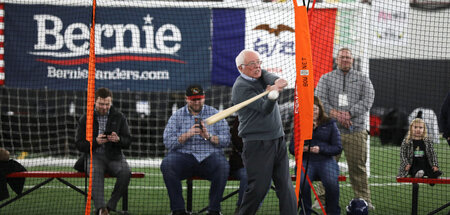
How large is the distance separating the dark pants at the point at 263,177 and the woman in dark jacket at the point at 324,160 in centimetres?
77

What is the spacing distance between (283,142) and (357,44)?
16.3 ft

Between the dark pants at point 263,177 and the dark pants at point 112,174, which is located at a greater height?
the dark pants at point 263,177

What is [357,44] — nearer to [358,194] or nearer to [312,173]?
[358,194]

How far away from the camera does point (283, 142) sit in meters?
4.75

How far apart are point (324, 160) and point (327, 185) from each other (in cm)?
31

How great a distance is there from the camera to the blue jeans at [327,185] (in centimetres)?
553

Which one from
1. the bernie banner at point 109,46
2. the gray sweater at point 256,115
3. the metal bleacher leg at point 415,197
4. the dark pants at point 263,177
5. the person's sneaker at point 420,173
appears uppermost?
the bernie banner at point 109,46

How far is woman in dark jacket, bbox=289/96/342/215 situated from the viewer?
5.54 meters

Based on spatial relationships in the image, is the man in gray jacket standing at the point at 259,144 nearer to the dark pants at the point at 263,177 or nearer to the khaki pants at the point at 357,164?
the dark pants at the point at 263,177

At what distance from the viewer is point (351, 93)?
6.69 metres

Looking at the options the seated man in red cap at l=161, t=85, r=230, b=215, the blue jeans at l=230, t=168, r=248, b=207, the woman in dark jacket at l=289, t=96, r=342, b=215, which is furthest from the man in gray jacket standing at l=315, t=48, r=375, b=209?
the seated man in red cap at l=161, t=85, r=230, b=215

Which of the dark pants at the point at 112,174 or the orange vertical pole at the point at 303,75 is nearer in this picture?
the orange vertical pole at the point at 303,75

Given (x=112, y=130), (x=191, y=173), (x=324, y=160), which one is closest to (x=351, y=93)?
(x=324, y=160)

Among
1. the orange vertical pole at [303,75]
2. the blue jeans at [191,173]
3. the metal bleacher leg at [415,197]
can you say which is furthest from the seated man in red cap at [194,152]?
the metal bleacher leg at [415,197]
